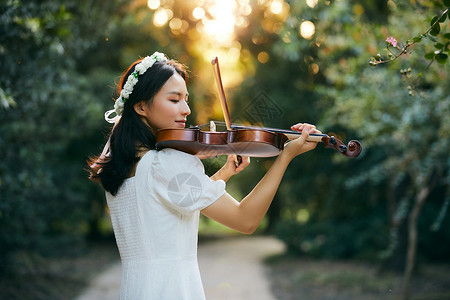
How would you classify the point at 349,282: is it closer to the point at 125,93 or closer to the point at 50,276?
the point at 50,276

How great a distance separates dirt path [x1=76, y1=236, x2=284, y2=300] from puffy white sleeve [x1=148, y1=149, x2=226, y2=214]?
5.85m

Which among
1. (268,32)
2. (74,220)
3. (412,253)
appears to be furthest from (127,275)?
(268,32)

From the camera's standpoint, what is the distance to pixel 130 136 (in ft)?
6.53

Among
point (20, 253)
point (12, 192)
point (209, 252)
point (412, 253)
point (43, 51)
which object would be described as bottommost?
point (209, 252)

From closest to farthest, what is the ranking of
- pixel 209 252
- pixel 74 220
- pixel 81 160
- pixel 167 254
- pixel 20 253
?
pixel 167 254, pixel 20 253, pixel 74 220, pixel 81 160, pixel 209 252

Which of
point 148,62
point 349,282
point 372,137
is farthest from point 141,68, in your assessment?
point 349,282

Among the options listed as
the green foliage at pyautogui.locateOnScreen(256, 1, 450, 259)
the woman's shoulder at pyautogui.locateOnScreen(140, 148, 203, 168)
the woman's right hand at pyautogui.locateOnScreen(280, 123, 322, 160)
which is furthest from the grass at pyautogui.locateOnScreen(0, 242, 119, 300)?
the woman's right hand at pyautogui.locateOnScreen(280, 123, 322, 160)

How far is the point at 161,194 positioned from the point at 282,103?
10640mm

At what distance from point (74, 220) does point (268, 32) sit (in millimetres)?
7220

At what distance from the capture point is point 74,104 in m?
7.86

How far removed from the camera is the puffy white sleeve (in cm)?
177

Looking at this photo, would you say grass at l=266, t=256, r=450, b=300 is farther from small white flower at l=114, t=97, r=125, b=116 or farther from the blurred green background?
small white flower at l=114, t=97, r=125, b=116

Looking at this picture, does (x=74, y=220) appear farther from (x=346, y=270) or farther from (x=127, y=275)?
(x=127, y=275)

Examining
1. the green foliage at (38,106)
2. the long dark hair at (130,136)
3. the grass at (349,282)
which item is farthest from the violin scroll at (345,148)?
the grass at (349,282)
